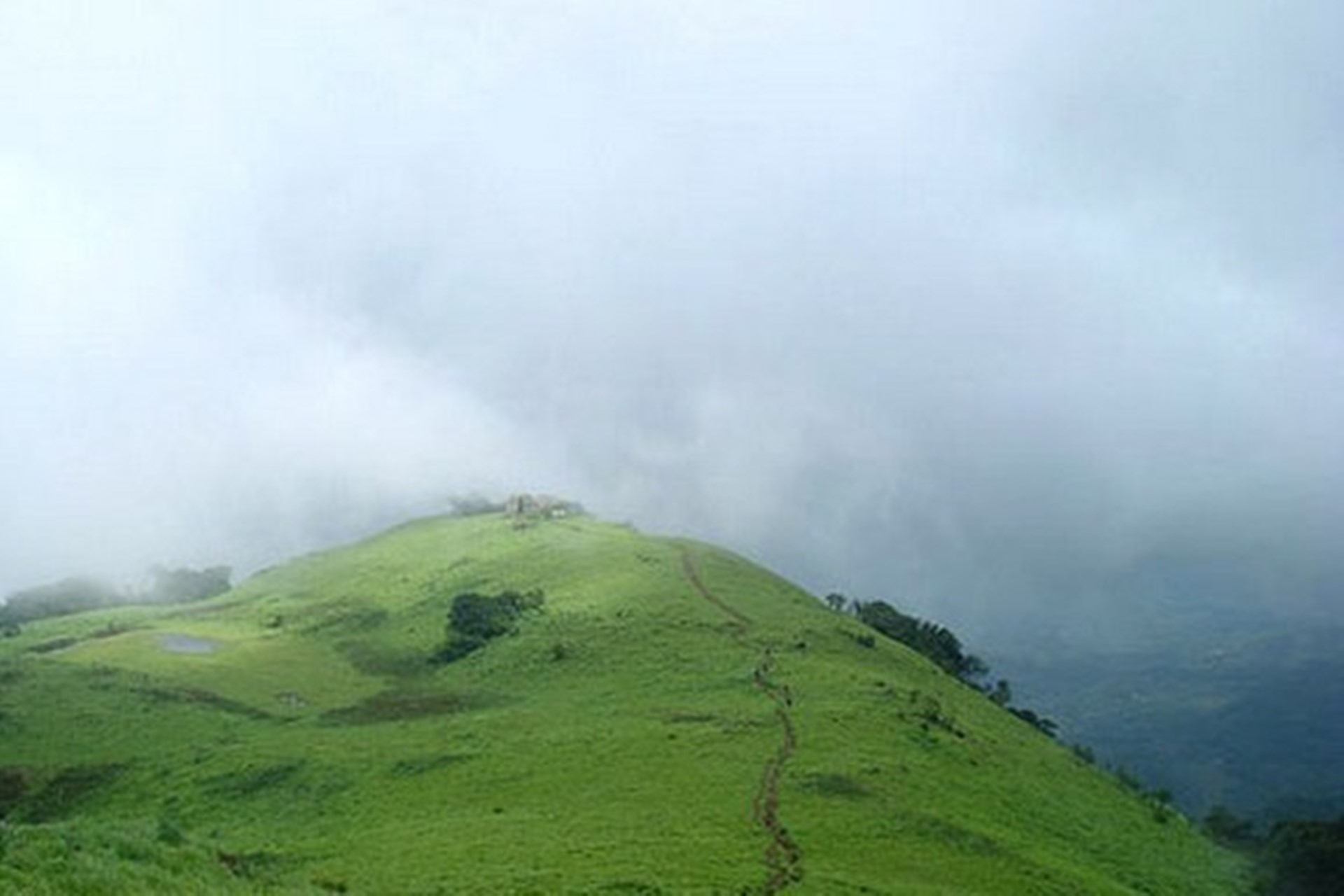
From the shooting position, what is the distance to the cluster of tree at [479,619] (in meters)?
112

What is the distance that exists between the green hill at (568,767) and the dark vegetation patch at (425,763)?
0.64 feet

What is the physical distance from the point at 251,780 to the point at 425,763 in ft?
36.2

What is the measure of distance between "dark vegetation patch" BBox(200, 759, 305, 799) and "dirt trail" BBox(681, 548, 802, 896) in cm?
2810

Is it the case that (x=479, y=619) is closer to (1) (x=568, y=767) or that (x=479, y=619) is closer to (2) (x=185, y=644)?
(2) (x=185, y=644)

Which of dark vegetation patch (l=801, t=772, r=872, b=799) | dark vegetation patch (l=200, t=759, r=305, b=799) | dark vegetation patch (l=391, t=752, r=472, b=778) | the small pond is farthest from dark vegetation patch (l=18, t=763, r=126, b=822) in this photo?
the small pond

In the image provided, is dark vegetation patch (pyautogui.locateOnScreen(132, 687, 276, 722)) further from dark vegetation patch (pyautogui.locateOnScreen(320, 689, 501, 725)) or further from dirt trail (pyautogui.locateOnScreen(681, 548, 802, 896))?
dirt trail (pyautogui.locateOnScreen(681, 548, 802, 896))

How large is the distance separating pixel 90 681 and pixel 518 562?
6154 cm

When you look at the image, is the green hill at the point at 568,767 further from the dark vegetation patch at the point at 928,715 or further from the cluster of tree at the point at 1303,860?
the cluster of tree at the point at 1303,860

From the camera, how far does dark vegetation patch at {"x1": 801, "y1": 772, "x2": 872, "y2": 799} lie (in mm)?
57881

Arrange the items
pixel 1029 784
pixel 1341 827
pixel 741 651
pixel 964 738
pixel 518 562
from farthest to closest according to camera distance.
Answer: pixel 518 562, pixel 741 651, pixel 1341 827, pixel 964 738, pixel 1029 784

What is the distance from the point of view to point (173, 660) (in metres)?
114

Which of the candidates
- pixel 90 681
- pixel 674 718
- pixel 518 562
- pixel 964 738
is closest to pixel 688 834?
pixel 674 718

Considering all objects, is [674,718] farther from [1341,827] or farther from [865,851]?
[1341,827]

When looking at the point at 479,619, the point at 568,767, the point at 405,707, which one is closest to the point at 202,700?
the point at 405,707
